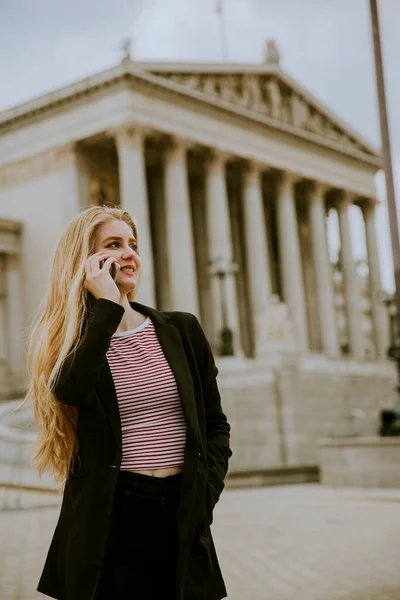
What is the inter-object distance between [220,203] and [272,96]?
822cm

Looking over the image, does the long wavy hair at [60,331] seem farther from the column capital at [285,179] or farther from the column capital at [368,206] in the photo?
the column capital at [368,206]

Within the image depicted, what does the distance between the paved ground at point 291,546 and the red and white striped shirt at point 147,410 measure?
4.48 metres

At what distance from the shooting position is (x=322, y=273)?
50.4m

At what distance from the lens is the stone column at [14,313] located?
A: 137 feet

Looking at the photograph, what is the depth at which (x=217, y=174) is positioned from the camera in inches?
1764

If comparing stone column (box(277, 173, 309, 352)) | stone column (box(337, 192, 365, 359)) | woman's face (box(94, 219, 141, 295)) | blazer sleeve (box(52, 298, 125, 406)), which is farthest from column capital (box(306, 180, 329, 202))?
blazer sleeve (box(52, 298, 125, 406))

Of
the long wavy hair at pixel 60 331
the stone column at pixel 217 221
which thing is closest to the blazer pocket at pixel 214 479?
the long wavy hair at pixel 60 331

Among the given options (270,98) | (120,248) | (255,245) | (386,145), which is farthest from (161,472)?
(270,98)

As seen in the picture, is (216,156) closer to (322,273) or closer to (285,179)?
(285,179)

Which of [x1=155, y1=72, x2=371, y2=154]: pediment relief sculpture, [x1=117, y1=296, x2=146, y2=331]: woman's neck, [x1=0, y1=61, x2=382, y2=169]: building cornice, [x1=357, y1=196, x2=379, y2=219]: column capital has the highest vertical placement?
[x1=155, y1=72, x2=371, y2=154]: pediment relief sculpture

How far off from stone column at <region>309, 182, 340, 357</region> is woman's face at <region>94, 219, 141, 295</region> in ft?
149

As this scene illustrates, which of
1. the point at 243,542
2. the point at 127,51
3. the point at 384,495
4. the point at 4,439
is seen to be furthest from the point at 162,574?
the point at 127,51

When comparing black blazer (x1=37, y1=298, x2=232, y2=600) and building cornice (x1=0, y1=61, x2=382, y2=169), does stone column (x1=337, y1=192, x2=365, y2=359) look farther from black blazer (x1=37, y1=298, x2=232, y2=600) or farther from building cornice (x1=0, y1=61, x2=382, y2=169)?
black blazer (x1=37, y1=298, x2=232, y2=600)

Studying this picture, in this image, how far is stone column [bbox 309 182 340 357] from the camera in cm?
4938
